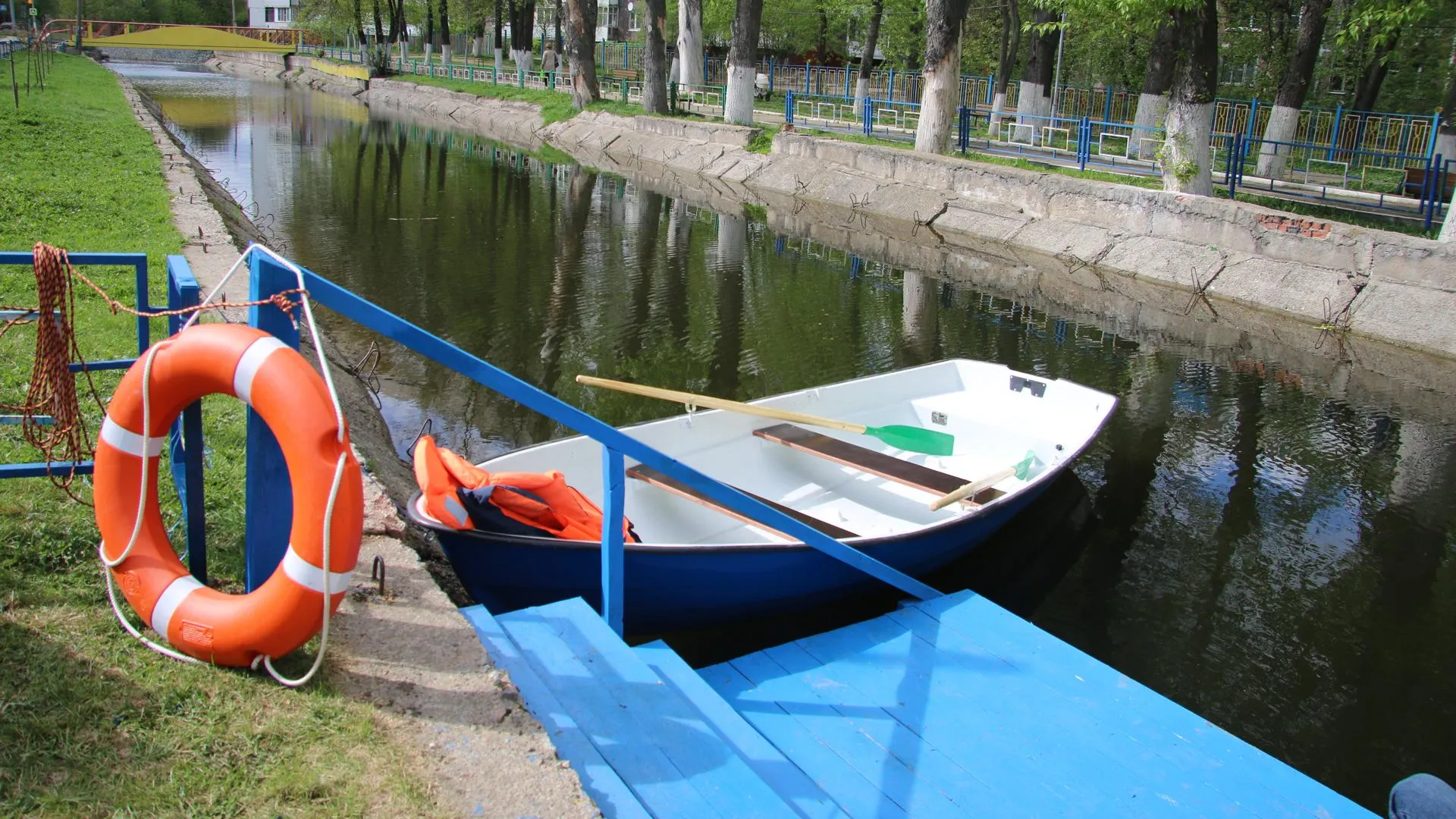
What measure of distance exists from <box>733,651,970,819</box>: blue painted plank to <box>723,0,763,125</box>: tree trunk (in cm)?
2236

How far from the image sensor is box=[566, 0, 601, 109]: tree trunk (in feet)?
99.9

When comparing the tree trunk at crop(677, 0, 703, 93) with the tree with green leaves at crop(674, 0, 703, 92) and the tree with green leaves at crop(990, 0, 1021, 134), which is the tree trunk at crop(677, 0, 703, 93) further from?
the tree with green leaves at crop(990, 0, 1021, 134)

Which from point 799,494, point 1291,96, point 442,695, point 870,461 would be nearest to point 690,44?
point 1291,96

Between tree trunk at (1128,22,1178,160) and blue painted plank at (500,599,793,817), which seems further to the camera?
tree trunk at (1128,22,1178,160)

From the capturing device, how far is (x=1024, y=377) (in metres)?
8.30

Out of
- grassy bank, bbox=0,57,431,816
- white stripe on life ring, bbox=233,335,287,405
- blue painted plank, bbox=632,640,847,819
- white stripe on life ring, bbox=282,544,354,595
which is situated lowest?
blue painted plank, bbox=632,640,847,819

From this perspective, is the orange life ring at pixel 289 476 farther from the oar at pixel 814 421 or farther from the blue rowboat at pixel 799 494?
the oar at pixel 814 421

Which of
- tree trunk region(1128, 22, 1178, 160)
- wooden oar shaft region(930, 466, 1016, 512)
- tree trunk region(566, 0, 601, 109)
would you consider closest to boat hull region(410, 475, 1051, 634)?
wooden oar shaft region(930, 466, 1016, 512)

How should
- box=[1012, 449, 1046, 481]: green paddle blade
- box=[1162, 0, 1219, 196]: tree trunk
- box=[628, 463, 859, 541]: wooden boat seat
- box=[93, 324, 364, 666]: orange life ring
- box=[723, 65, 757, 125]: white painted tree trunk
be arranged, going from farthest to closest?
box=[723, 65, 757, 125]: white painted tree trunk → box=[1162, 0, 1219, 196]: tree trunk → box=[1012, 449, 1046, 481]: green paddle blade → box=[628, 463, 859, 541]: wooden boat seat → box=[93, 324, 364, 666]: orange life ring

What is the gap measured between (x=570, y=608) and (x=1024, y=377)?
499 cm

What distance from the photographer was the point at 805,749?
168 inches

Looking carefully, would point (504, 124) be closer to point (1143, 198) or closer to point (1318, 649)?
point (1143, 198)

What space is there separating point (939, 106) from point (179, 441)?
1752cm

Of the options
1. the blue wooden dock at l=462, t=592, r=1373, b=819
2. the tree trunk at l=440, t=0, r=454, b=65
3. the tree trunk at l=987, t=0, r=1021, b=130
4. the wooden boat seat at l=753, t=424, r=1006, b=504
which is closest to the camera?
the blue wooden dock at l=462, t=592, r=1373, b=819
